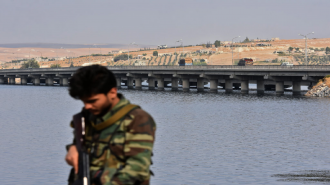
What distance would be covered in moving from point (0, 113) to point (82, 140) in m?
53.7

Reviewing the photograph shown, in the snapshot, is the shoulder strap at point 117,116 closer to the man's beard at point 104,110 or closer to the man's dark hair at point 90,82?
the man's beard at point 104,110

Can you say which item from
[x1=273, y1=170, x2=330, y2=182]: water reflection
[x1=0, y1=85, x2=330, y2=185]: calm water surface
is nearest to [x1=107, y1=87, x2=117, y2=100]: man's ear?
[x1=0, y1=85, x2=330, y2=185]: calm water surface

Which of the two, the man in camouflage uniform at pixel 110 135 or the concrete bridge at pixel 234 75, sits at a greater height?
the man in camouflage uniform at pixel 110 135

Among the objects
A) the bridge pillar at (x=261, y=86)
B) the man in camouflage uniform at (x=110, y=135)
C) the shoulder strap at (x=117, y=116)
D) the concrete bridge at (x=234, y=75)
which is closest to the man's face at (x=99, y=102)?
the man in camouflage uniform at (x=110, y=135)

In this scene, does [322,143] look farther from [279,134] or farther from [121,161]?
[121,161]

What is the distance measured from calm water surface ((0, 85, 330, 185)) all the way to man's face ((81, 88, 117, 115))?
15.4 m

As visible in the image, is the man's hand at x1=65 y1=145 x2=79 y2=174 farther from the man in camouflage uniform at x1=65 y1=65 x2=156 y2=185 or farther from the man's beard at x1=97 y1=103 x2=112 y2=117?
the man's beard at x1=97 y1=103 x2=112 y2=117

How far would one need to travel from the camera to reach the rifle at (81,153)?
4945 mm

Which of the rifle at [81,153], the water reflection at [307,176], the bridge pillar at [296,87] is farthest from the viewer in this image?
the bridge pillar at [296,87]

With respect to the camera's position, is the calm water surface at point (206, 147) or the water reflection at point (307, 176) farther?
the calm water surface at point (206, 147)

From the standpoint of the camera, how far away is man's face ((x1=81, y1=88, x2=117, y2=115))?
16.2 feet

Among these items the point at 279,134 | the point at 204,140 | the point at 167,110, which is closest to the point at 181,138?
the point at 204,140

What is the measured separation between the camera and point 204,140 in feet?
109

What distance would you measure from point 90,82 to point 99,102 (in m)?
0.21
